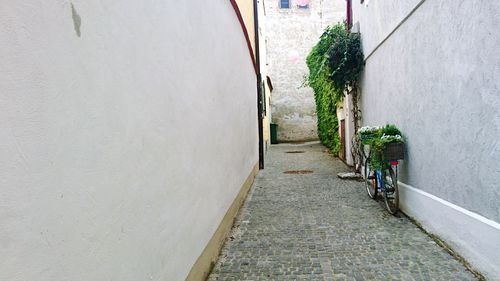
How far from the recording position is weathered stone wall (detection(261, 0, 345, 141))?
23.3 metres

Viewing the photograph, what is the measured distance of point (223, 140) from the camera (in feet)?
15.6

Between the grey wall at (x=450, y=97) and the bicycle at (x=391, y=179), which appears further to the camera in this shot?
the bicycle at (x=391, y=179)

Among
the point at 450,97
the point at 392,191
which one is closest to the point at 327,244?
the point at 392,191

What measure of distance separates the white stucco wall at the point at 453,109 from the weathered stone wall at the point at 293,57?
56.9ft

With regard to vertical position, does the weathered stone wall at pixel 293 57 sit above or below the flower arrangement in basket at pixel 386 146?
above

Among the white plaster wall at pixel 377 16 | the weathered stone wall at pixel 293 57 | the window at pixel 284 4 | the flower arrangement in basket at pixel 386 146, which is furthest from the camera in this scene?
the window at pixel 284 4

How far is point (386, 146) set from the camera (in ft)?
17.1

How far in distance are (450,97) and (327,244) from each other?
215 centimetres

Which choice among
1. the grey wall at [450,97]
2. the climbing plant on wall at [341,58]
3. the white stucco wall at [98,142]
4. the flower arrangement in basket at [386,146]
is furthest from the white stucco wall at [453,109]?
the white stucco wall at [98,142]

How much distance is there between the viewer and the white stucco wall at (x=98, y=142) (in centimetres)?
108

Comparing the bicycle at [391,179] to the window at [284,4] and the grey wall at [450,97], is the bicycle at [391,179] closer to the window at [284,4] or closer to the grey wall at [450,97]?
the grey wall at [450,97]

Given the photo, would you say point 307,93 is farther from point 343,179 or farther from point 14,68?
point 14,68

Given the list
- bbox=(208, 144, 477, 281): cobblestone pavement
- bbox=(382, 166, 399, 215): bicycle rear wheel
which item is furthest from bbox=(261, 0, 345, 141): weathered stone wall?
bbox=(382, 166, 399, 215): bicycle rear wheel

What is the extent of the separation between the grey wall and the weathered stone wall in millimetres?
17164
